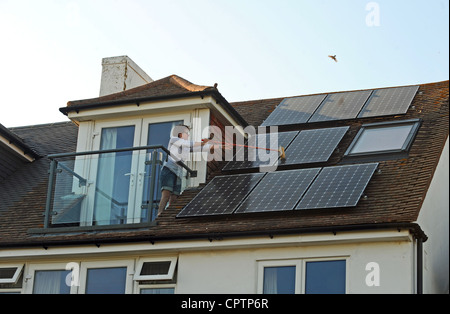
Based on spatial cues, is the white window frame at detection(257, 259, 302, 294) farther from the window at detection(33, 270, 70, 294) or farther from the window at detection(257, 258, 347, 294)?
the window at detection(33, 270, 70, 294)

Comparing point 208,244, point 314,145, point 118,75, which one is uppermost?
point 118,75

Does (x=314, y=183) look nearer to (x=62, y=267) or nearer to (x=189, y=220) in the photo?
(x=189, y=220)

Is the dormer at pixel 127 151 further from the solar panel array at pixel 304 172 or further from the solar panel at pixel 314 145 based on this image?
the solar panel at pixel 314 145

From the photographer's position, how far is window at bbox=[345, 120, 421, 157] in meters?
19.0

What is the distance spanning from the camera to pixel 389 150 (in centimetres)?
1895

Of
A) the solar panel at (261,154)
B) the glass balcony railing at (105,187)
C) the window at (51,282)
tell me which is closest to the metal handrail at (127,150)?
the glass balcony railing at (105,187)

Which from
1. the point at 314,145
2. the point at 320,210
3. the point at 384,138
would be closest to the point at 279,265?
the point at 320,210

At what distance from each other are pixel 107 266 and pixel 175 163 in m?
2.59

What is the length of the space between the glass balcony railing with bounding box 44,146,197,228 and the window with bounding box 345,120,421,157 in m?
3.37

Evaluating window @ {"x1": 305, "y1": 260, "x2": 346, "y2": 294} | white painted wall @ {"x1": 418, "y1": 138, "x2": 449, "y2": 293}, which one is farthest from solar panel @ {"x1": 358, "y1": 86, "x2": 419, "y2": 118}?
window @ {"x1": 305, "y1": 260, "x2": 346, "y2": 294}

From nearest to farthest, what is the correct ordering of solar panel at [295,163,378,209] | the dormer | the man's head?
solar panel at [295,163,378,209], the dormer, the man's head

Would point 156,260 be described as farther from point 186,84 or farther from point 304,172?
point 186,84

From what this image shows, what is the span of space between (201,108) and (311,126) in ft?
8.86
